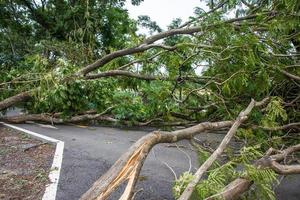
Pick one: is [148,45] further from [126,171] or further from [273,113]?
[126,171]

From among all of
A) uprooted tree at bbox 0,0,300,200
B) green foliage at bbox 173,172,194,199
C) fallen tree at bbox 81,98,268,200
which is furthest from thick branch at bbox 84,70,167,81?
green foliage at bbox 173,172,194,199

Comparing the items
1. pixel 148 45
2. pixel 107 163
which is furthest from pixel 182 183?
pixel 148 45

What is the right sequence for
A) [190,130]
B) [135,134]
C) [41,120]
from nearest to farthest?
[190,130] < [135,134] < [41,120]

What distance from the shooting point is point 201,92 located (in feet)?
20.8

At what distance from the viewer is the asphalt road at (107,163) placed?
4.55 m

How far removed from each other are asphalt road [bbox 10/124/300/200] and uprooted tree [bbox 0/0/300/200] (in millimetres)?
623

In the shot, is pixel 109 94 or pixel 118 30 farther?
pixel 118 30

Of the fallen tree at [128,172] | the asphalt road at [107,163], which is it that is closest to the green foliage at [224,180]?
the fallen tree at [128,172]

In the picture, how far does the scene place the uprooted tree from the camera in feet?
8.56

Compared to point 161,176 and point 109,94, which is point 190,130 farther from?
point 109,94

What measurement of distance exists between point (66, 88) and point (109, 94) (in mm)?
1203

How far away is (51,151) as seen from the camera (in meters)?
6.32


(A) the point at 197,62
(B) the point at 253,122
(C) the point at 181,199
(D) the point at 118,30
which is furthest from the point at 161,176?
(D) the point at 118,30

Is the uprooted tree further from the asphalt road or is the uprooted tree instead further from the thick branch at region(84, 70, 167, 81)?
the asphalt road
